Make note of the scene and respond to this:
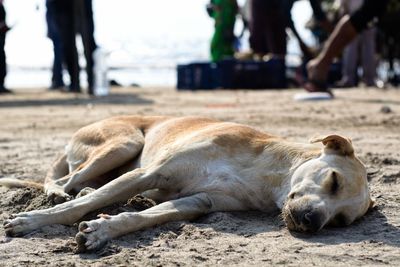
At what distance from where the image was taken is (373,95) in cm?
1322

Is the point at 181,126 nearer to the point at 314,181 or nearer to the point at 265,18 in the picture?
the point at 314,181

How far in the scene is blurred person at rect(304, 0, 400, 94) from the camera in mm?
10586

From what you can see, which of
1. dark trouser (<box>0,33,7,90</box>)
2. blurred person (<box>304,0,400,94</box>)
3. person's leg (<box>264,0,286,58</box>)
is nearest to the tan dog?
blurred person (<box>304,0,400,94</box>)

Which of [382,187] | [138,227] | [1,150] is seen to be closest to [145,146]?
[138,227]

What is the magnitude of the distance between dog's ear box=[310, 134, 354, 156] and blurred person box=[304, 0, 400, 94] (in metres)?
6.43

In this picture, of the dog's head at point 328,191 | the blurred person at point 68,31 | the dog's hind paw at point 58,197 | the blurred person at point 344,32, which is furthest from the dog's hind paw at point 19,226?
the blurred person at point 68,31

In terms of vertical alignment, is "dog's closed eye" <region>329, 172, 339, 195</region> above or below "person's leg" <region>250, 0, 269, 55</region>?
above

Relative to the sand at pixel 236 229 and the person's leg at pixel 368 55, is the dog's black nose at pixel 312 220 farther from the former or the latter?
the person's leg at pixel 368 55

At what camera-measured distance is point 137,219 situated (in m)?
4.20

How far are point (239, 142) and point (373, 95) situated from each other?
8807mm

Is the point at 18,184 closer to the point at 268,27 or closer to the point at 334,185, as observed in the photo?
the point at 334,185

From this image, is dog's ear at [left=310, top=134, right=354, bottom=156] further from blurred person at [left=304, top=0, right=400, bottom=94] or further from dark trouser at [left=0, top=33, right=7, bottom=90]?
dark trouser at [left=0, top=33, right=7, bottom=90]

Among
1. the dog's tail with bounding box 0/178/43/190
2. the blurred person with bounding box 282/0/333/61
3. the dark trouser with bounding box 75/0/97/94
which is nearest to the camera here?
the dog's tail with bounding box 0/178/43/190

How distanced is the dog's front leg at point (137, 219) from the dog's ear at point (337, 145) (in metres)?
0.71
